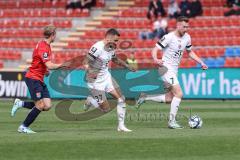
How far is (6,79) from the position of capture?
29.2m

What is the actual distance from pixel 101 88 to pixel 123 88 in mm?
11677

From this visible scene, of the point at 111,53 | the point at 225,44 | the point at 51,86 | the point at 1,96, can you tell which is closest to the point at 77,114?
the point at 111,53

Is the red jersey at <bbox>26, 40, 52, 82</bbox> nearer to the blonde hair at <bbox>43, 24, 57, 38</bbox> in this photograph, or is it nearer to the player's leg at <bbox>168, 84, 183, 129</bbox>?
the blonde hair at <bbox>43, 24, 57, 38</bbox>

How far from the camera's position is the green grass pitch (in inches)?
412

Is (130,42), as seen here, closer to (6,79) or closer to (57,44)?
(57,44)

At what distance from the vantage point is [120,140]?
12.3 meters

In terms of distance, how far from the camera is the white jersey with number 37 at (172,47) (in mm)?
15633

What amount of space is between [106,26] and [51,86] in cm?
987

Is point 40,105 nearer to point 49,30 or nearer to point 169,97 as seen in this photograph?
point 49,30

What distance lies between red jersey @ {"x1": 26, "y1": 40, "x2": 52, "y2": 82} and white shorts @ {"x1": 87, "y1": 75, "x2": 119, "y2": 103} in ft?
5.75

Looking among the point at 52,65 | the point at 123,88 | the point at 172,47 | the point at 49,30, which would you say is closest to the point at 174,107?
the point at 172,47

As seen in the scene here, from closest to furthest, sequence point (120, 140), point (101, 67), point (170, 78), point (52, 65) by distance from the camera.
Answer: point (120, 140) < point (52, 65) < point (170, 78) < point (101, 67)

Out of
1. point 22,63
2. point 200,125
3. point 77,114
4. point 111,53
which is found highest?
point 111,53

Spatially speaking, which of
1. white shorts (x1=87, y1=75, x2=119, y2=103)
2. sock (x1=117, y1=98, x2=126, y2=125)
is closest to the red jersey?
sock (x1=117, y1=98, x2=126, y2=125)
